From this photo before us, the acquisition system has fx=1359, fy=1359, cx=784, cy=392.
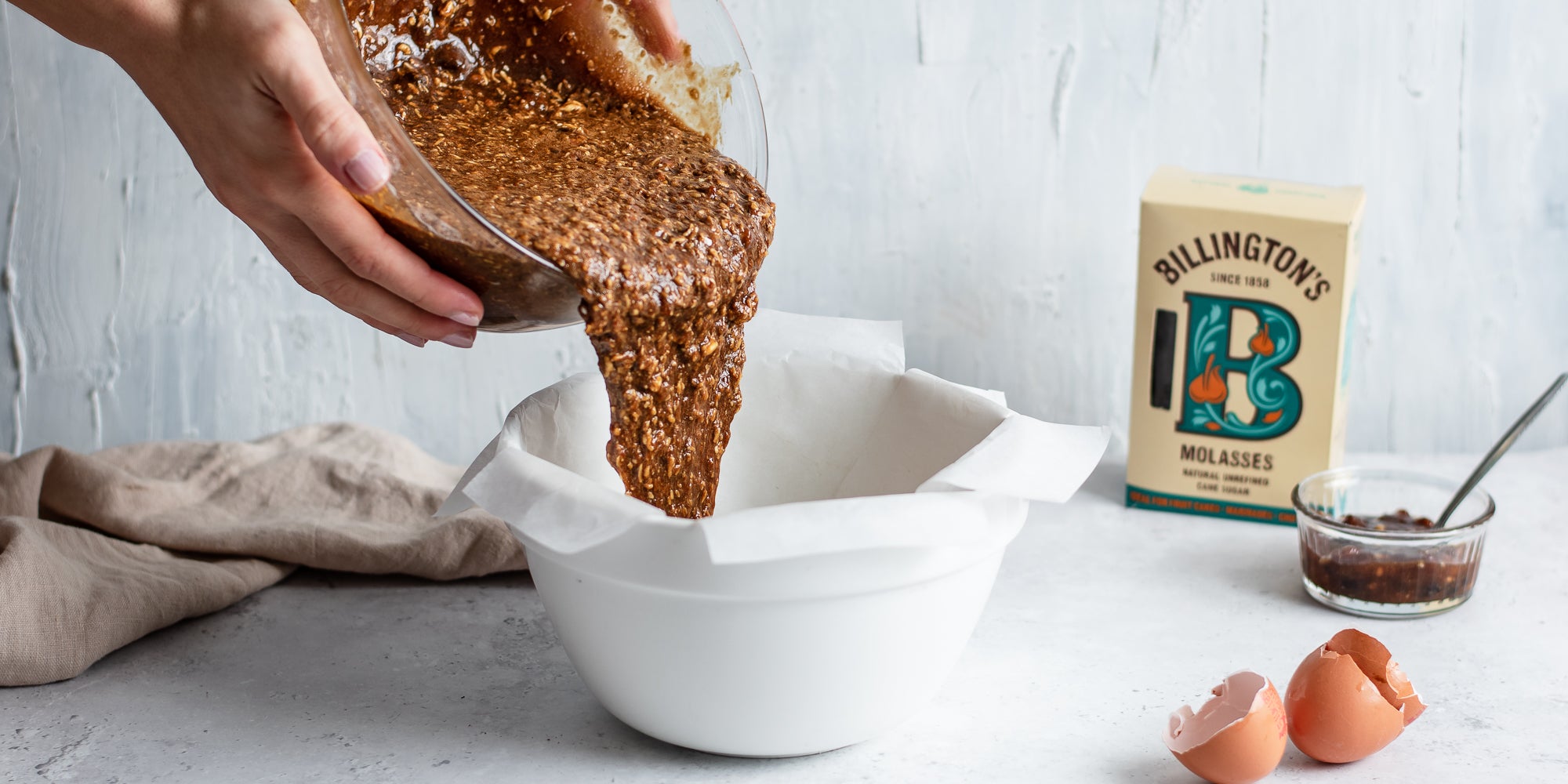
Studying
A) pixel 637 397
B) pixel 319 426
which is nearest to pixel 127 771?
pixel 637 397

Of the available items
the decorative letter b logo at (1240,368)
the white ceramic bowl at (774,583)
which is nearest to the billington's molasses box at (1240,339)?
the decorative letter b logo at (1240,368)

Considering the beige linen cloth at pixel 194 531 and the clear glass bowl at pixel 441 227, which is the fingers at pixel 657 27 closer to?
the clear glass bowl at pixel 441 227

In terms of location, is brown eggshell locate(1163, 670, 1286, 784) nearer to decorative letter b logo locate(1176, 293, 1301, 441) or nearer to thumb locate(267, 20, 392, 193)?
decorative letter b logo locate(1176, 293, 1301, 441)

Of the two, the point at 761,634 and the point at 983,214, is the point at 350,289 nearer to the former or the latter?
the point at 761,634

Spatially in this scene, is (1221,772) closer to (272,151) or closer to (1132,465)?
(1132,465)

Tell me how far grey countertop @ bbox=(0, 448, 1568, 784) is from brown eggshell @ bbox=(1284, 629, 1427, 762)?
29mm

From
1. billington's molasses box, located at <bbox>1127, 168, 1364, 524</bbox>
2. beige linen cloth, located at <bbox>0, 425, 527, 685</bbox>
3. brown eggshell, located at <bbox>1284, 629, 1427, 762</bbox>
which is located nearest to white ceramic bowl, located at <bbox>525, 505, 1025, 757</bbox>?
brown eggshell, located at <bbox>1284, 629, 1427, 762</bbox>

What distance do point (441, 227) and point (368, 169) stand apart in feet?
0.21

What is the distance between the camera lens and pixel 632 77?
1133 millimetres

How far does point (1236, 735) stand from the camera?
923mm

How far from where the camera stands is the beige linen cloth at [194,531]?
1143mm

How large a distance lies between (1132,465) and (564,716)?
2.35ft

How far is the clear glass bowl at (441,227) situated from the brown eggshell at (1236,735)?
0.53m

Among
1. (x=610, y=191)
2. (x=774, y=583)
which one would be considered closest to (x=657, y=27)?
(x=610, y=191)
